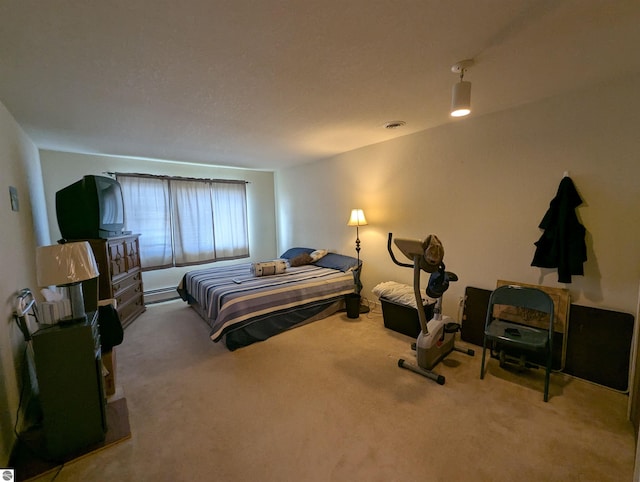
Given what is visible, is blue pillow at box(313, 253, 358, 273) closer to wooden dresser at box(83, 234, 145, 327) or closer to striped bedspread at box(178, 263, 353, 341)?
striped bedspread at box(178, 263, 353, 341)

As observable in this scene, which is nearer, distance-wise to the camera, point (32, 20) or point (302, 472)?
point (32, 20)

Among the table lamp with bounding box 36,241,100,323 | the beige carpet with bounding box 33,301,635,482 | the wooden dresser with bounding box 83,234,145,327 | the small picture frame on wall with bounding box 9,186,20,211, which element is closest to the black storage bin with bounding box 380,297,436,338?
the beige carpet with bounding box 33,301,635,482

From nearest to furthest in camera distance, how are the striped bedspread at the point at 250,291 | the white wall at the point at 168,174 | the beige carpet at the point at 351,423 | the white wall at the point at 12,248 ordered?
the beige carpet at the point at 351,423 → the white wall at the point at 12,248 → the striped bedspread at the point at 250,291 → the white wall at the point at 168,174

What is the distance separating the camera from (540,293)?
2.08 m

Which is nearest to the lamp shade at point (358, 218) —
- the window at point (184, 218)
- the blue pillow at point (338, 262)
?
the blue pillow at point (338, 262)

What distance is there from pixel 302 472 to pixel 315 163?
4097 mm

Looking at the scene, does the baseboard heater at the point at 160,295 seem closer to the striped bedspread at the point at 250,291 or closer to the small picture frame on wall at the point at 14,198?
the striped bedspread at the point at 250,291

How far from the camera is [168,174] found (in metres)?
4.37

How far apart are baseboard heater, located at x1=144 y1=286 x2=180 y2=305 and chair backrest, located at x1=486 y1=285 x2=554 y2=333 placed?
4.57 meters

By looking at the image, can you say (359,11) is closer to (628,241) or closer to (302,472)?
(302,472)

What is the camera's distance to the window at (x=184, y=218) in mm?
4115

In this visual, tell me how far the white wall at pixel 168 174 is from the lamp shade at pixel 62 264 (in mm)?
2932

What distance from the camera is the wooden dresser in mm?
2840

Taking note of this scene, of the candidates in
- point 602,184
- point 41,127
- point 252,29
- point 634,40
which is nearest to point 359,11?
point 252,29
